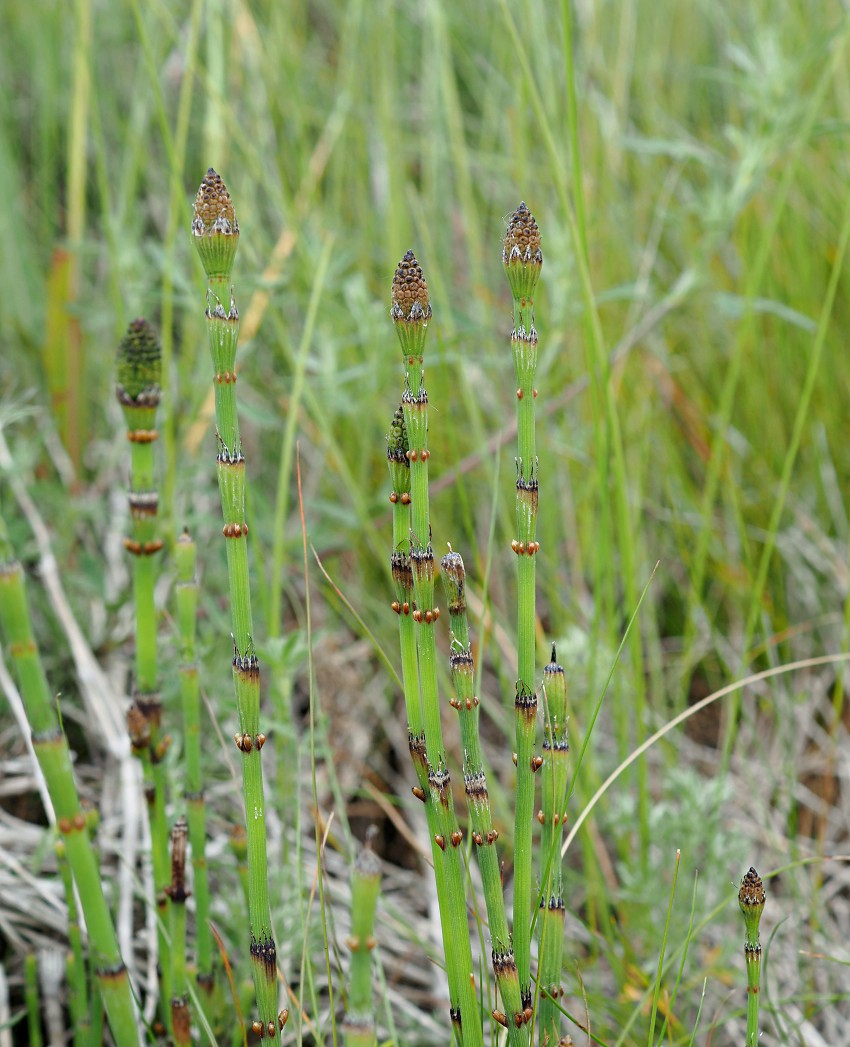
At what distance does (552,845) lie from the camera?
3.73ft

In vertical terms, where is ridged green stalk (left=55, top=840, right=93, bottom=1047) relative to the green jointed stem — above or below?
below

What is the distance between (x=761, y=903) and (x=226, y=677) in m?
1.23

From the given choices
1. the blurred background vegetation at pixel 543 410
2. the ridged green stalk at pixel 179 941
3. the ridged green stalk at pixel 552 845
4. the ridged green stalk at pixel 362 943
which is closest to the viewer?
the ridged green stalk at pixel 362 943

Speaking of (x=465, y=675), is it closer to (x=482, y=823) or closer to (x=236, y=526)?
(x=482, y=823)

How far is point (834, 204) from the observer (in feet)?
9.78

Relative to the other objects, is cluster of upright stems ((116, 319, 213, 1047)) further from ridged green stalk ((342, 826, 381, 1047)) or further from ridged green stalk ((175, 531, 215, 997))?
ridged green stalk ((342, 826, 381, 1047))

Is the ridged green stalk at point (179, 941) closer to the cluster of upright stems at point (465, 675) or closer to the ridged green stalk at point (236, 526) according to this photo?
the ridged green stalk at point (236, 526)

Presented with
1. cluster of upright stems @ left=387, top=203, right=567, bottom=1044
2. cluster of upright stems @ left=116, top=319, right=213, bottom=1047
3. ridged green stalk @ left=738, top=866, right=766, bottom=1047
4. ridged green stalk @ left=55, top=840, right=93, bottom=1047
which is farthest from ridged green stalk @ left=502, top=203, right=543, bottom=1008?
ridged green stalk @ left=55, top=840, right=93, bottom=1047

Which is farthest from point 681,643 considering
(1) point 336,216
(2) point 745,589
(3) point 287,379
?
(1) point 336,216

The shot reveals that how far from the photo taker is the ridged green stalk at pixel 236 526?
0.95 meters

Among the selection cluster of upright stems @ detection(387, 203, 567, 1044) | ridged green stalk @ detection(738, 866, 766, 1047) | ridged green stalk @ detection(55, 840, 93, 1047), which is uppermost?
cluster of upright stems @ detection(387, 203, 567, 1044)

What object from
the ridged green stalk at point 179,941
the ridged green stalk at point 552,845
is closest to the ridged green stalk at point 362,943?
the ridged green stalk at point 552,845

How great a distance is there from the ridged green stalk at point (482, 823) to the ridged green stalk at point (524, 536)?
0.02 m

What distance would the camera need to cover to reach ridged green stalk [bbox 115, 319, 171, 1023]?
3.89ft
